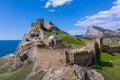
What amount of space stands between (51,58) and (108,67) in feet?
43.8

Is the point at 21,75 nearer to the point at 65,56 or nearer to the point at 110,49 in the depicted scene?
the point at 65,56

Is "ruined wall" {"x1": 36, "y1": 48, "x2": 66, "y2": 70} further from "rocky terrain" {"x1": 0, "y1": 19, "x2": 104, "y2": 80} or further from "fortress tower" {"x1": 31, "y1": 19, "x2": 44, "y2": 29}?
"fortress tower" {"x1": 31, "y1": 19, "x2": 44, "y2": 29}

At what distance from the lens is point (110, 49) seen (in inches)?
2995

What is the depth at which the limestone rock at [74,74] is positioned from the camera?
53.1 m

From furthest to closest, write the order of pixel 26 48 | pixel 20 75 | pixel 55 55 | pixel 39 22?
pixel 39 22 < pixel 26 48 < pixel 20 75 < pixel 55 55

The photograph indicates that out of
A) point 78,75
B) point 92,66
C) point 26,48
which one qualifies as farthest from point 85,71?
point 26,48

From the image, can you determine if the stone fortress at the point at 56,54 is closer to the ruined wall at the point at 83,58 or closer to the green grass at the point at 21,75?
the ruined wall at the point at 83,58

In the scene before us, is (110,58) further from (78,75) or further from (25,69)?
(25,69)

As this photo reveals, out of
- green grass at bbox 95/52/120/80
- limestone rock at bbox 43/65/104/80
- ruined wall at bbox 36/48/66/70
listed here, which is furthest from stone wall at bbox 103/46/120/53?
limestone rock at bbox 43/65/104/80

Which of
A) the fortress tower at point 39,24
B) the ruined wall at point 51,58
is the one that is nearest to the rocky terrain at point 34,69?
the fortress tower at point 39,24

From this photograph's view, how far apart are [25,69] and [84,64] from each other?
2004 centimetres

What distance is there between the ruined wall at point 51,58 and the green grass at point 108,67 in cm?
829

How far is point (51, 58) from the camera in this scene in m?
62.3

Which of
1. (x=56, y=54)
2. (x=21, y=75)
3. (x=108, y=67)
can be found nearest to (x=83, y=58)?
(x=108, y=67)
